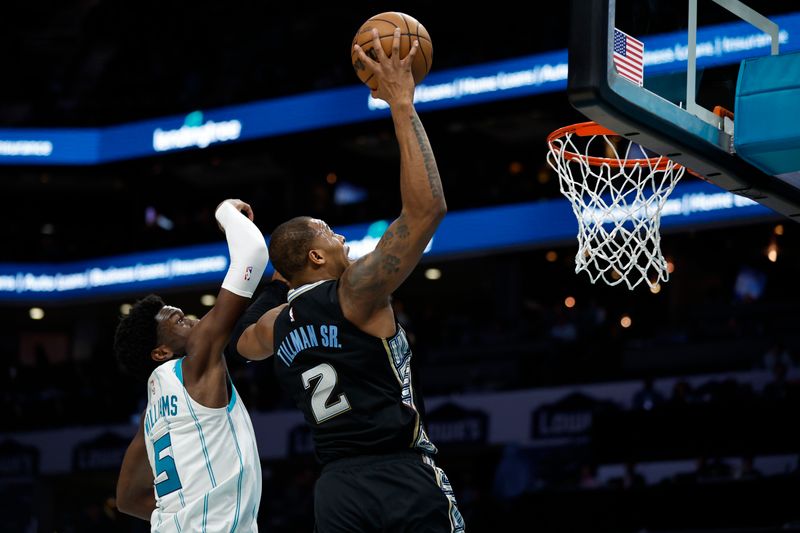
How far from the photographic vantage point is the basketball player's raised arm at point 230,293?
4086 mm

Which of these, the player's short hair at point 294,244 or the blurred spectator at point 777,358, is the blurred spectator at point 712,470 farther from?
the player's short hair at point 294,244

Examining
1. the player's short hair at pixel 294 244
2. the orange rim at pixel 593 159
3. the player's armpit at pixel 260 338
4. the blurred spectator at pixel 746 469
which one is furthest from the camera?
the blurred spectator at pixel 746 469

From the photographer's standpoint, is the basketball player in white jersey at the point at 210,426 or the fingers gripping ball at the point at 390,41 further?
the basketball player in white jersey at the point at 210,426

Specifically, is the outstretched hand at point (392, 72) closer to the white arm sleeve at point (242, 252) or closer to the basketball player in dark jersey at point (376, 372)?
the basketball player in dark jersey at point (376, 372)

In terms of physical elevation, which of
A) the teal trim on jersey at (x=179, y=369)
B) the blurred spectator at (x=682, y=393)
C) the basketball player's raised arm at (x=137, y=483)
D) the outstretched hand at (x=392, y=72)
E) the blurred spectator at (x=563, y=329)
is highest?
the outstretched hand at (x=392, y=72)

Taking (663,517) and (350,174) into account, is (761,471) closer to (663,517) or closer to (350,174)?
(663,517)

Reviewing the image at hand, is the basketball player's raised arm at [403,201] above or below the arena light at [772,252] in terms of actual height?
below

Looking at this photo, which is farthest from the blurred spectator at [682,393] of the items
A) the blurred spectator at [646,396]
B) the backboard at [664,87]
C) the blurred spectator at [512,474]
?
the backboard at [664,87]

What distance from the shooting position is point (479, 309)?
68.1 feet

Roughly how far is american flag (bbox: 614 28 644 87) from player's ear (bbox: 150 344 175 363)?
6.41ft

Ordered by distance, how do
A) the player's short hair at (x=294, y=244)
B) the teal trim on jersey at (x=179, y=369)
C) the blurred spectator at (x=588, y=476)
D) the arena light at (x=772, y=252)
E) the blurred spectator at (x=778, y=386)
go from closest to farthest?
1. the player's short hair at (x=294, y=244)
2. the teal trim on jersey at (x=179, y=369)
3. the blurred spectator at (x=778, y=386)
4. the blurred spectator at (x=588, y=476)
5. the arena light at (x=772, y=252)

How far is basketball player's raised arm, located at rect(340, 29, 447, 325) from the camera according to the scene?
130 inches

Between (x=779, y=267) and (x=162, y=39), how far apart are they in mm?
11949

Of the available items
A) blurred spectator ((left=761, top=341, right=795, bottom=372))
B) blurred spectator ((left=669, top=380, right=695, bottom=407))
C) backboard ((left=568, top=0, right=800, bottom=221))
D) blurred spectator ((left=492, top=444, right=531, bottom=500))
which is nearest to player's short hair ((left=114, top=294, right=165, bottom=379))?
backboard ((left=568, top=0, right=800, bottom=221))
